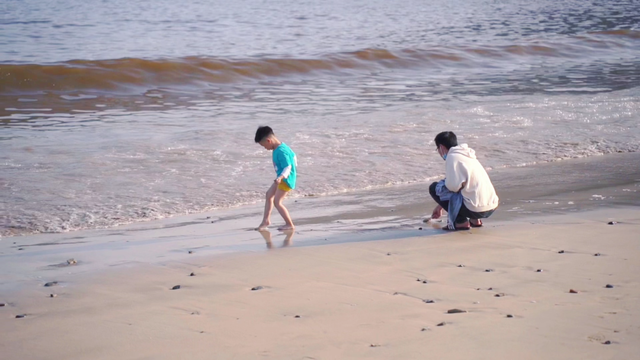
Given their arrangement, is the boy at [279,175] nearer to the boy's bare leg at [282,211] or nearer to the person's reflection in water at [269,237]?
the boy's bare leg at [282,211]

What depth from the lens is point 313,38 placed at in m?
A: 26.4

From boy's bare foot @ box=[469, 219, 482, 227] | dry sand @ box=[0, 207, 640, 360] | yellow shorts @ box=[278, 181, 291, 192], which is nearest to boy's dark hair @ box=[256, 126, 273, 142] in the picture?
yellow shorts @ box=[278, 181, 291, 192]

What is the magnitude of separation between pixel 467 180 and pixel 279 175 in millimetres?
1654

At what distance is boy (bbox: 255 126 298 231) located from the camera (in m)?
6.31

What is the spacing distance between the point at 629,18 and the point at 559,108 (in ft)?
88.2

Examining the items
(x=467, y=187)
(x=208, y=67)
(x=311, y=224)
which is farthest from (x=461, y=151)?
(x=208, y=67)

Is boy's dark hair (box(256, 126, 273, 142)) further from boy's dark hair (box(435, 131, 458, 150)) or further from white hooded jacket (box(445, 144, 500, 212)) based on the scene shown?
white hooded jacket (box(445, 144, 500, 212))

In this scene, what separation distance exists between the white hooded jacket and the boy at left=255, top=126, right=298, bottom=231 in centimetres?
141

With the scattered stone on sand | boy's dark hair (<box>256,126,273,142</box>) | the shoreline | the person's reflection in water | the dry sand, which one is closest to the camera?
the dry sand

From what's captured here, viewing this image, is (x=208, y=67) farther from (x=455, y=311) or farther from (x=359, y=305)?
(x=455, y=311)

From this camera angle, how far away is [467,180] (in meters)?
5.88

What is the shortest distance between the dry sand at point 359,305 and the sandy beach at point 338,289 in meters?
0.01

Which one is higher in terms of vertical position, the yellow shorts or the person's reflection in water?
the yellow shorts

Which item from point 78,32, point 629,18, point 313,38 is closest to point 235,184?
point 313,38
